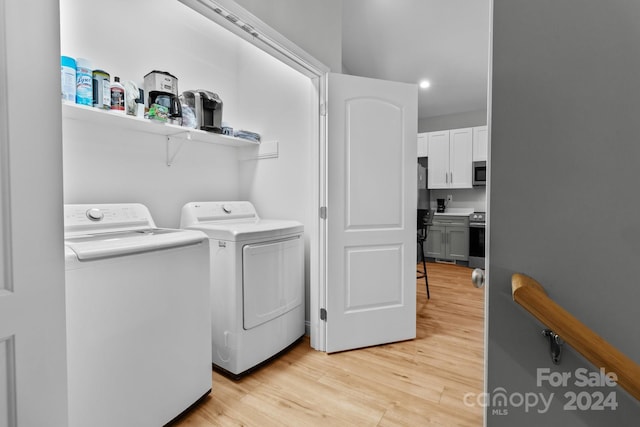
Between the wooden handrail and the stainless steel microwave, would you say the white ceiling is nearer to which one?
the stainless steel microwave

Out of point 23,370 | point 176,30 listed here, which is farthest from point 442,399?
point 176,30

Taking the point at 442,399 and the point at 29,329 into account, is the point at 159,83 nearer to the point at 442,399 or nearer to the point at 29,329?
the point at 29,329

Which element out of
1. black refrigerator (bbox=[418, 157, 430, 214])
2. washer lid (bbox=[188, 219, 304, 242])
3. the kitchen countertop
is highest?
black refrigerator (bbox=[418, 157, 430, 214])

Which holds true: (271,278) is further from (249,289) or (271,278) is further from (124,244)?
(124,244)

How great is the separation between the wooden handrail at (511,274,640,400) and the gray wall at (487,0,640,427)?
0.12 meters

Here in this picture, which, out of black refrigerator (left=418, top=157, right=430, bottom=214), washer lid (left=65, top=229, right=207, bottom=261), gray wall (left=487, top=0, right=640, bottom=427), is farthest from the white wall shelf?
black refrigerator (left=418, top=157, right=430, bottom=214)

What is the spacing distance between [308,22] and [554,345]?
2242mm

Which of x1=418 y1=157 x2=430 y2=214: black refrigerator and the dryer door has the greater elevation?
x1=418 y1=157 x2=430 y2=214: black refrigerator

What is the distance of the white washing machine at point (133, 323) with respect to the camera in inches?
44.2

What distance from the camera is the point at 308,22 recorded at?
82.9 inches

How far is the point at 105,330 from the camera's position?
1.18m

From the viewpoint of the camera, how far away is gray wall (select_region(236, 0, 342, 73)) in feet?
5.70

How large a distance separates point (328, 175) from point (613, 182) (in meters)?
Result: 1.63

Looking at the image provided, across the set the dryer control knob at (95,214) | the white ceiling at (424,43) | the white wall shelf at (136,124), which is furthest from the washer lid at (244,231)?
the white ceiling at (424,43)
